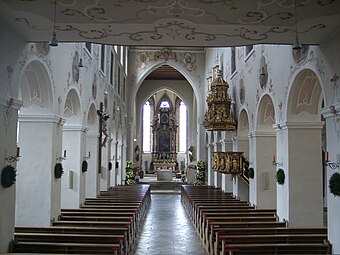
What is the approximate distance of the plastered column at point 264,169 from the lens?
12945 millimetres

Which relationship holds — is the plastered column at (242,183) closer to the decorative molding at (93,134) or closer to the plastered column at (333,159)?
the decorative molding at (93,134)

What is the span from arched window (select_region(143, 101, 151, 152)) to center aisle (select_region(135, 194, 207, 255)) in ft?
75.6

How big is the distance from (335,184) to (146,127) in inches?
1373

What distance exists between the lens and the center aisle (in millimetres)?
9485

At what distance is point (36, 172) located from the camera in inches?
370

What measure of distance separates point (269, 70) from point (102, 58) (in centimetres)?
817

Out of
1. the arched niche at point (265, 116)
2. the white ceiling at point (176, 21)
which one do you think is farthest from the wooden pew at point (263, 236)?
the arched niche at point (265, 116)

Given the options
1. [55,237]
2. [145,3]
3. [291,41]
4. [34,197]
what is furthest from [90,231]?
[291,41]

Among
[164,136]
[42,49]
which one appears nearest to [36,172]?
[42,49]

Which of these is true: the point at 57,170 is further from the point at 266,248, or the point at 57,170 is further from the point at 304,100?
the point at 304,100

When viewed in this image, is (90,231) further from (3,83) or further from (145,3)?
(145,3)

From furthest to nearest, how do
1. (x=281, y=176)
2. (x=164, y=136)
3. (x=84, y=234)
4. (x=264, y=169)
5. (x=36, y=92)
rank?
(x=164, y=136) < (x=264, y=169) < (x=281, y=176) < (x=36, y=92) < (x=84, y=234)

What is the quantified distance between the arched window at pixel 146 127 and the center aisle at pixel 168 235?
23043 mm

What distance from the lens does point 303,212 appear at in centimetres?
974
